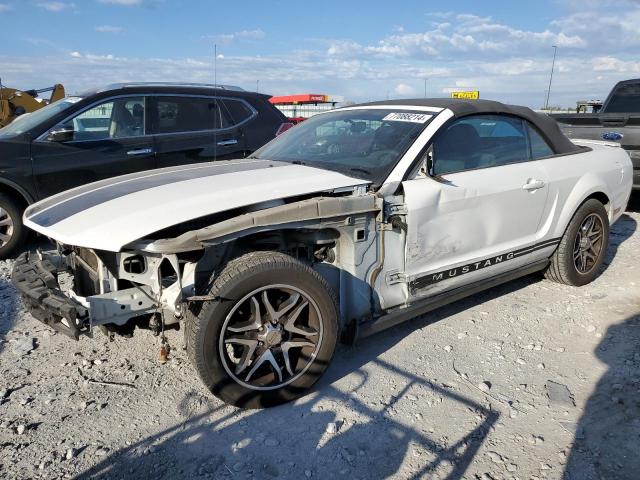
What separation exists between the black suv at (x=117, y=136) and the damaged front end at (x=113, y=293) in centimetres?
278

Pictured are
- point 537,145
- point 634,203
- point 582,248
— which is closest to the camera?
point 537,145

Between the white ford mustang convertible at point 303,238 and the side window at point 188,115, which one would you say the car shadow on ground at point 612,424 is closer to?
the white ford mustang convertible at point 303,238

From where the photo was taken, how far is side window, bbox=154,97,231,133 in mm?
6219

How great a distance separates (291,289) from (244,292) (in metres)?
0.28

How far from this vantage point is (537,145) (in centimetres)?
437

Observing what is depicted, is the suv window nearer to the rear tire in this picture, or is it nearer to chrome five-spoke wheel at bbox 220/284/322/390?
the rear tire

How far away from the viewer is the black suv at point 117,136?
555 centimetres

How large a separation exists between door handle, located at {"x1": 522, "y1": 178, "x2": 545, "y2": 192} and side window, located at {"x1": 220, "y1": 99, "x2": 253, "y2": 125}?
12.7 ft

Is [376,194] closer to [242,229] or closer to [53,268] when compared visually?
[242,229]

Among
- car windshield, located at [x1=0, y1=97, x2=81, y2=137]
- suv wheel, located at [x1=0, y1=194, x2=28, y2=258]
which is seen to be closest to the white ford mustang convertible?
suv wheel, located at [x1=0, y1=194, x2=28, y2=258]

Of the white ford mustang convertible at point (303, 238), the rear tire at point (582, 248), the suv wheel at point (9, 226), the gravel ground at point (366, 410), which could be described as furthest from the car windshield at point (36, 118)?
the rear tire at point (582, 248)

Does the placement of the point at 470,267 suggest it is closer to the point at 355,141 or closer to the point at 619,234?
the point at 355,141

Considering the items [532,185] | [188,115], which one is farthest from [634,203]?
[188,115]

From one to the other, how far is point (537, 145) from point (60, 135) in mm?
4669
